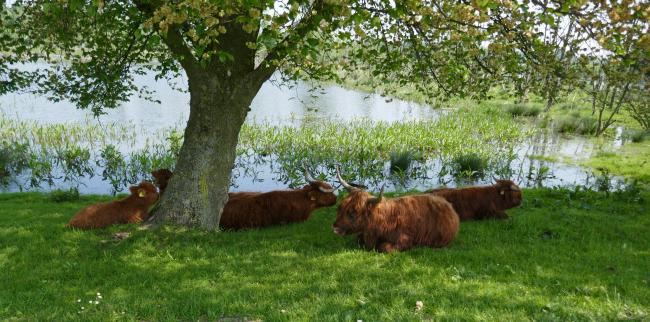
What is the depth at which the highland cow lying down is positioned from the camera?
9.42 metres

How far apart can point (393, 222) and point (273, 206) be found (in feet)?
9.14

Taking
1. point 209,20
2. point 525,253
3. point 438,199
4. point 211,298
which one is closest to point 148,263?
point 211,298

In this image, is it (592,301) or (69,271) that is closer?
(592,301)

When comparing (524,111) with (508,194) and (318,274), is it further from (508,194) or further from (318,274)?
(318,274)

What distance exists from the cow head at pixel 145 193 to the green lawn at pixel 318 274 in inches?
41.7

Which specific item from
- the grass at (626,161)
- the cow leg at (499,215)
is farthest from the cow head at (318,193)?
the grass at (626,161)

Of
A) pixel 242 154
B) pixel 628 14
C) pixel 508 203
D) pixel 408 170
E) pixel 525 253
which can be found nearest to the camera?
pixel 628 14

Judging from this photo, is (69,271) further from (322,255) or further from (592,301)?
(592,301)

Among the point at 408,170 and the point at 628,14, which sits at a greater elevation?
the point at 628,14

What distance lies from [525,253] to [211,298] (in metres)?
4.56

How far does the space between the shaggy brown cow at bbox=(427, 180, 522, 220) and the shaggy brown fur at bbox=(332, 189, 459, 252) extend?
5.53 feet

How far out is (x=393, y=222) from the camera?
7.62 metres

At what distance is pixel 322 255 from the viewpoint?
23.9 ft

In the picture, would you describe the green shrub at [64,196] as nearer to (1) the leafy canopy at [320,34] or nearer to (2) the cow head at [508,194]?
(1) the leafy canopy at [320,34]
